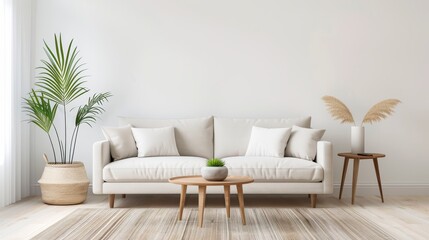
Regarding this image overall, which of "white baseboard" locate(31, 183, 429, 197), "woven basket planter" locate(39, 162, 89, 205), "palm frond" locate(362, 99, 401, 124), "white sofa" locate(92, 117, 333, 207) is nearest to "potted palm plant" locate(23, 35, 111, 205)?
"woven basket planter" locate(39, 162, 89, 205)

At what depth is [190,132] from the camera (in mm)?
6059

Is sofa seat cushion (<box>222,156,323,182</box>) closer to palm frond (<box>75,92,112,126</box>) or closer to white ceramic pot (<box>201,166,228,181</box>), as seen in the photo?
white ceramic pot (<box>201,166,228,181</box>)

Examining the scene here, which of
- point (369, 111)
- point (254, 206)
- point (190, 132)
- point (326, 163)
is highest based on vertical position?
point (369, 111)

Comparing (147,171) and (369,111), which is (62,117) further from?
(369,111)

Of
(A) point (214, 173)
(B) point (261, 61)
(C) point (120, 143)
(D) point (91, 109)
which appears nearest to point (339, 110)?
(B) point (261, 61)

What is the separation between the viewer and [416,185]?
6.45 meters

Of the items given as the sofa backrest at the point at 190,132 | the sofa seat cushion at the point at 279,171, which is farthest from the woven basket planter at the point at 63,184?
the sofa seat cushion at the point at 279,171

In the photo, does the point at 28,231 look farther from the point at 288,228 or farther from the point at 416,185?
the point at 416,185

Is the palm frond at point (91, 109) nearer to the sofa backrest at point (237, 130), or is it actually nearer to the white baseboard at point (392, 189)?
the white baseboard at point (392, 189)

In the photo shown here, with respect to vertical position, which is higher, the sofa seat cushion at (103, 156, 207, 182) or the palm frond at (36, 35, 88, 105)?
the palm frond at (36, 35, 88, 105)

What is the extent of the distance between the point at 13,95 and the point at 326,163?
331 cm

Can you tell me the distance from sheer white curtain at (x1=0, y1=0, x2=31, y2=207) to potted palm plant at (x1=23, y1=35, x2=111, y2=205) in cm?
18

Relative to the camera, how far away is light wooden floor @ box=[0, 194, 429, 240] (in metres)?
4.45

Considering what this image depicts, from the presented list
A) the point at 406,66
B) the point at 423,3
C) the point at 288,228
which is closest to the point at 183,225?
the point at 288,228
